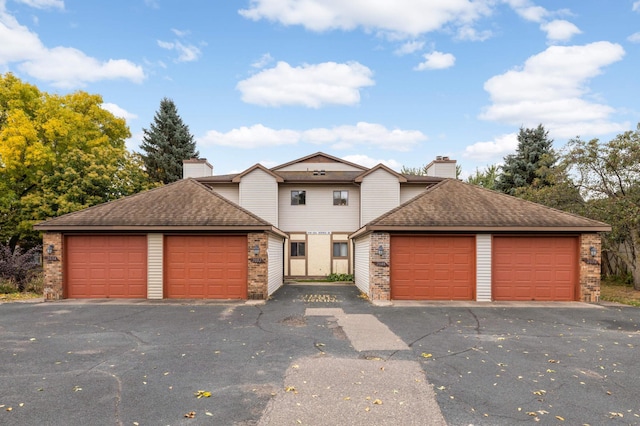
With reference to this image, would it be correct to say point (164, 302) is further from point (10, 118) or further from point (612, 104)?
point (612, 104)

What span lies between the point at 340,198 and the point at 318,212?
5.29ft

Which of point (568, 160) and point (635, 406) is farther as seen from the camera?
point (568, 160)

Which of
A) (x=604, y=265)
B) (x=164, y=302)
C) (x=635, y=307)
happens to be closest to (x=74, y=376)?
(x=164, y=302)

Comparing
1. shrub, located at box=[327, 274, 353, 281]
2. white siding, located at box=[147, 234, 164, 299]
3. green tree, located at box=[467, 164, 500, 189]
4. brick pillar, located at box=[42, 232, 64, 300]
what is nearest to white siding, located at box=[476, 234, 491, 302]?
shrub, located at box=[327, 274, 353, 281]

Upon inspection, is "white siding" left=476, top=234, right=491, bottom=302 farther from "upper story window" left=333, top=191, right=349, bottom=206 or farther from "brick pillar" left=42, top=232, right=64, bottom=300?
"brick pillar" left=42, top=232, right=64, bottom=300

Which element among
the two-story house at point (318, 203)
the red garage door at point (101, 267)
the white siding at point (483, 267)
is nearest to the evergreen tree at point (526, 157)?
the two-story house at point (318, 203)

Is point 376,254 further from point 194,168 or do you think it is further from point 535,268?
point 194,168

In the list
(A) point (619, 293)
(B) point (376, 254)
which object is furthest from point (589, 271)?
(B) point (376, 254)

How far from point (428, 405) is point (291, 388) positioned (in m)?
1.88

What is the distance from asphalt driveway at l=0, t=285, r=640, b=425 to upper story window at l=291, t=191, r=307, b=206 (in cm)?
1103

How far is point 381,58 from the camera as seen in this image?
20.0m

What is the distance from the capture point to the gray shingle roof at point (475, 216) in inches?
477

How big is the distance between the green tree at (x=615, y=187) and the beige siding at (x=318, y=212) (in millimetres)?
11812

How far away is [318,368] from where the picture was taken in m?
5.66
